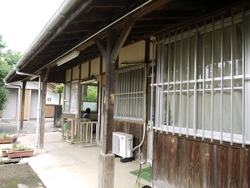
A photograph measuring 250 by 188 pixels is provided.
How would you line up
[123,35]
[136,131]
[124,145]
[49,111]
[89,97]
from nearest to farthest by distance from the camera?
[123,35] < [124,145] < [136,131] < [89,97] < [49,111]

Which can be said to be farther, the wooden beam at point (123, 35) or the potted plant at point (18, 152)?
the potted plant at point (18, 152)

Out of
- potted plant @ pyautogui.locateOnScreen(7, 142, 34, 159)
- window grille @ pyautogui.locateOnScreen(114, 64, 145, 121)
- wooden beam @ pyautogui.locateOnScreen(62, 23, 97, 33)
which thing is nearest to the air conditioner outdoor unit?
window grille @ pyautogui.locateOnScreen(114, 64, 145, 121)

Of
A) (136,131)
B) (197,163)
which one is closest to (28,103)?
(136,131)

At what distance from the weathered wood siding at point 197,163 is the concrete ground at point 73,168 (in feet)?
2.10

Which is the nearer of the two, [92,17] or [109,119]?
[92,17]

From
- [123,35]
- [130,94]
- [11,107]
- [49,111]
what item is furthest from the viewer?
[49,111]

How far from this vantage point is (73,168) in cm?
434

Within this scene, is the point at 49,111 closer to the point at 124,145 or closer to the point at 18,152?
the point at 18,152

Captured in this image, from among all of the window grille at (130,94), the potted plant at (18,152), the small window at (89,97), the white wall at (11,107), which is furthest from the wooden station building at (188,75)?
the white wall at (11,107)

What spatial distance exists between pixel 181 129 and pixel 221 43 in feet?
4.34

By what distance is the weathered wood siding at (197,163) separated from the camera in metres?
2.25

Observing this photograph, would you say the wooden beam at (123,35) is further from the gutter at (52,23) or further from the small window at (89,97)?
the small window at (89,97)

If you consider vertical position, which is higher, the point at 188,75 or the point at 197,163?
the point at 188,75

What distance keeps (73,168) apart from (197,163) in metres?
2.79
